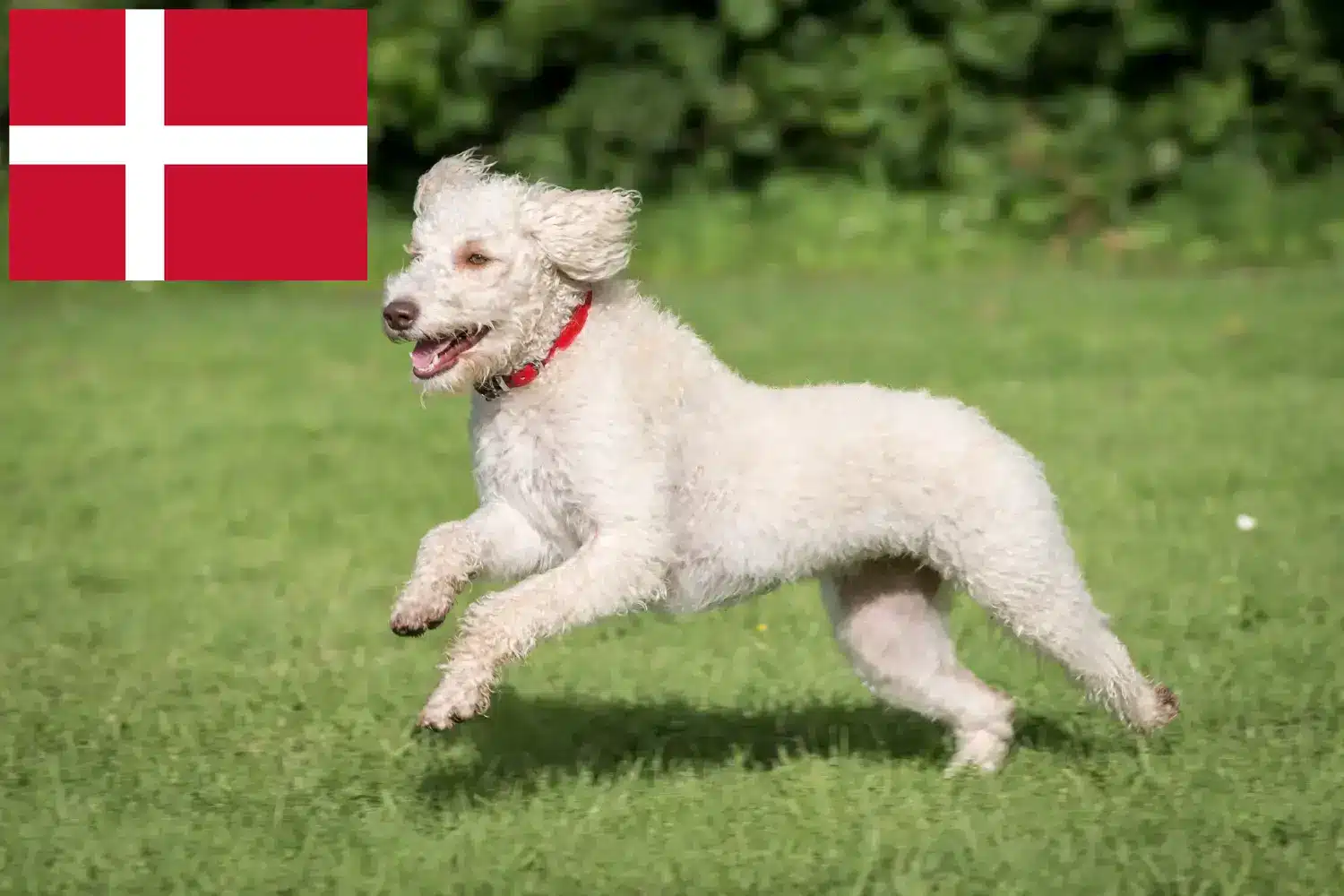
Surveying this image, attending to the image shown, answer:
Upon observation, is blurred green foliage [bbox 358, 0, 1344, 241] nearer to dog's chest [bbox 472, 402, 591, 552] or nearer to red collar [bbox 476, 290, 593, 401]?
red collar [bbox 476, 290, 593, 401]

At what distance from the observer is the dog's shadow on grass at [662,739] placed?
18.9ft

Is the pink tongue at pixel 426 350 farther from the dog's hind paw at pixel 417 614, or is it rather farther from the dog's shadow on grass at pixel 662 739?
the dog's shadow on grass at pixel 662 739

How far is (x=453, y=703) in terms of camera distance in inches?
190

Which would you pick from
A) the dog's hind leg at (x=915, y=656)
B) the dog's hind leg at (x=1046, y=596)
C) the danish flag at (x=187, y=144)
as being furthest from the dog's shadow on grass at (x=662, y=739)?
the danish flag at (x=187, y=144)

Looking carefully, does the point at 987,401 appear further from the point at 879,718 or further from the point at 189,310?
the point at 189,310

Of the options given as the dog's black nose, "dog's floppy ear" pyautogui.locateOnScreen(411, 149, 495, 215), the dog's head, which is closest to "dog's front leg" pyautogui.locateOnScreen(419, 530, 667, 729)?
the dog's head

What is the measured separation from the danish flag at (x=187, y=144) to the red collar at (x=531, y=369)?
10.7m

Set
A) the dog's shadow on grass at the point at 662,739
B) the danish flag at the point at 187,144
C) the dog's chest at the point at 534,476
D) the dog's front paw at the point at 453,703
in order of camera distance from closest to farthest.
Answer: the dog's front paw at the point at 453,703
the dog's chest at the point at 534,476
the dog's shadow on grass at the point at 662,739
the danish flag at the point at 187,144

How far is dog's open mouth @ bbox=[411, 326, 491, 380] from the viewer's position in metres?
5.09

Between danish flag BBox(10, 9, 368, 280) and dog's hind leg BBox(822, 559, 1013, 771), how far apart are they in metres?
10.8

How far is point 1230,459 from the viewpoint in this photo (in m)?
10.3

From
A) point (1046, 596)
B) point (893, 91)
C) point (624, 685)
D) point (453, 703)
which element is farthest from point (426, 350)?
point (893, 91)

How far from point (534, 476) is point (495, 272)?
517 millimetres

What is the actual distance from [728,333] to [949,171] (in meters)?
5.22
